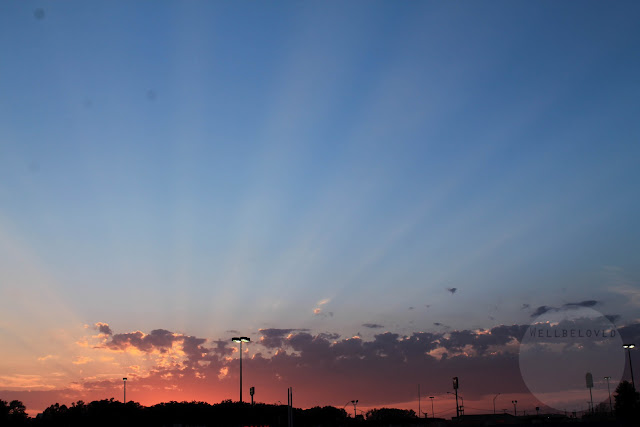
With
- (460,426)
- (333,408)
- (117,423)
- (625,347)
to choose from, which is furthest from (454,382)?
(333,408)

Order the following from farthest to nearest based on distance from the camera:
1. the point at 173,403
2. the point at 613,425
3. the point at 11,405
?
1. the point at 173,403
2. the point at 11,405
3. the point at 613,425

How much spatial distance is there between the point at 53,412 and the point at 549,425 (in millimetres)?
111387

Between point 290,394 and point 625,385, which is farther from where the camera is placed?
point 625,385

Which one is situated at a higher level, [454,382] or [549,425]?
[454,382]

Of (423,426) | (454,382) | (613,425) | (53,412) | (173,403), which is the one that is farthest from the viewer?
(173,403)

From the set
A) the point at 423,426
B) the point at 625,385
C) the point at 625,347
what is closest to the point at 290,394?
the point at 423,426

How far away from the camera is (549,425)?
244 ft

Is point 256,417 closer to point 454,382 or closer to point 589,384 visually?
point 454,382

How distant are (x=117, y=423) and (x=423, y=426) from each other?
48986mm

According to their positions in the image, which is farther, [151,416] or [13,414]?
[151,416]

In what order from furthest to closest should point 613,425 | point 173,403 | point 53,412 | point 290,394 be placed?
point 173,403, point 53,412, point 613,425, point 290,394

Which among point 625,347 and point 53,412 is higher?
point 625,347

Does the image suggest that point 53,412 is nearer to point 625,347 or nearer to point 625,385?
point 625,347

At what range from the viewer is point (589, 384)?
109812 mm
